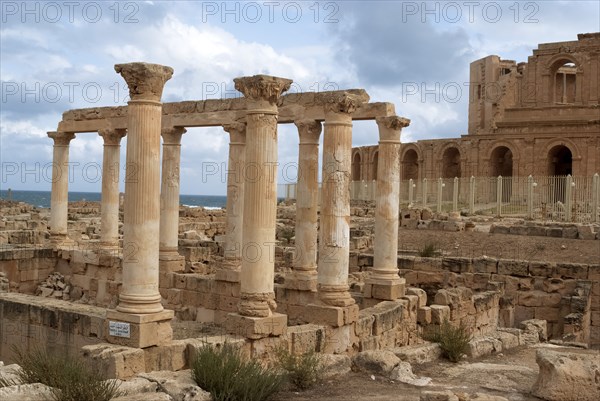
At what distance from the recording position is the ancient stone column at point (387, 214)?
1445 cm

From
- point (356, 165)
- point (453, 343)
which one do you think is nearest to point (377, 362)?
point (453, 343)

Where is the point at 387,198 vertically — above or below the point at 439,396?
above

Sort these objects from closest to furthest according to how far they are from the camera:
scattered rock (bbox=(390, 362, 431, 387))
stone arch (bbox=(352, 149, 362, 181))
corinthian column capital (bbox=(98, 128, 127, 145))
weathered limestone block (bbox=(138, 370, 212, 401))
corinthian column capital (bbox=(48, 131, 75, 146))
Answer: weathered limestone block (bbox=(138, 370, 212, 401)) < scattered rock (bbox=(390, 362, 431, 387)) < corinthian column capital (bbox=(98, 128, 127, 145)) < corinthian column capital (bbox=(48, 131, 75, 146)) < stone arch (bbox=(352, 149, 362, 181))

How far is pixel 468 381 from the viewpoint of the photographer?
967cm

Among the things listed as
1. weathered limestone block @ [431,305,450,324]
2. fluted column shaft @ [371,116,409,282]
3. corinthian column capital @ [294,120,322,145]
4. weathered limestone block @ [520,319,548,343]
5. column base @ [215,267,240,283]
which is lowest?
weathered limestone block @ [520,319,548,343]

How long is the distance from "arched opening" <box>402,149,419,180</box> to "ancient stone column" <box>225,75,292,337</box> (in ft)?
133

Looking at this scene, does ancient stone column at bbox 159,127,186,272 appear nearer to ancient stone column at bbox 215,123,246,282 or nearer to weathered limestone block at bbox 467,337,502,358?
ancient stone column at bbox 215,123,246,282

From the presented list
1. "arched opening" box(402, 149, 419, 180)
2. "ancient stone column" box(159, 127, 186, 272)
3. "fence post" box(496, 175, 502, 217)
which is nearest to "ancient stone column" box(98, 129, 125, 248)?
"ancient stone column" box(159, 127, 186, 272)

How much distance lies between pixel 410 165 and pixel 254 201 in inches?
1627

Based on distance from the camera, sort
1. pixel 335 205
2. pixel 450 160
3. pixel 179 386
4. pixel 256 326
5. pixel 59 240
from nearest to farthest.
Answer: pixel 179 386 → pixel 256 326 → pixel 335 205 → pixel 59 240 → pixel 450 160

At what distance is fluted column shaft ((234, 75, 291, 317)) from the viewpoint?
1065cm

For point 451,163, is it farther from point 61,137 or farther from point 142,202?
point 142,202

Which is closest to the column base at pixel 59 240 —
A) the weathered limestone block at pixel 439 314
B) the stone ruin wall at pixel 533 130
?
the weathered limestone block at pixel 439 314

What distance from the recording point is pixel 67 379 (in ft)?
24.3
